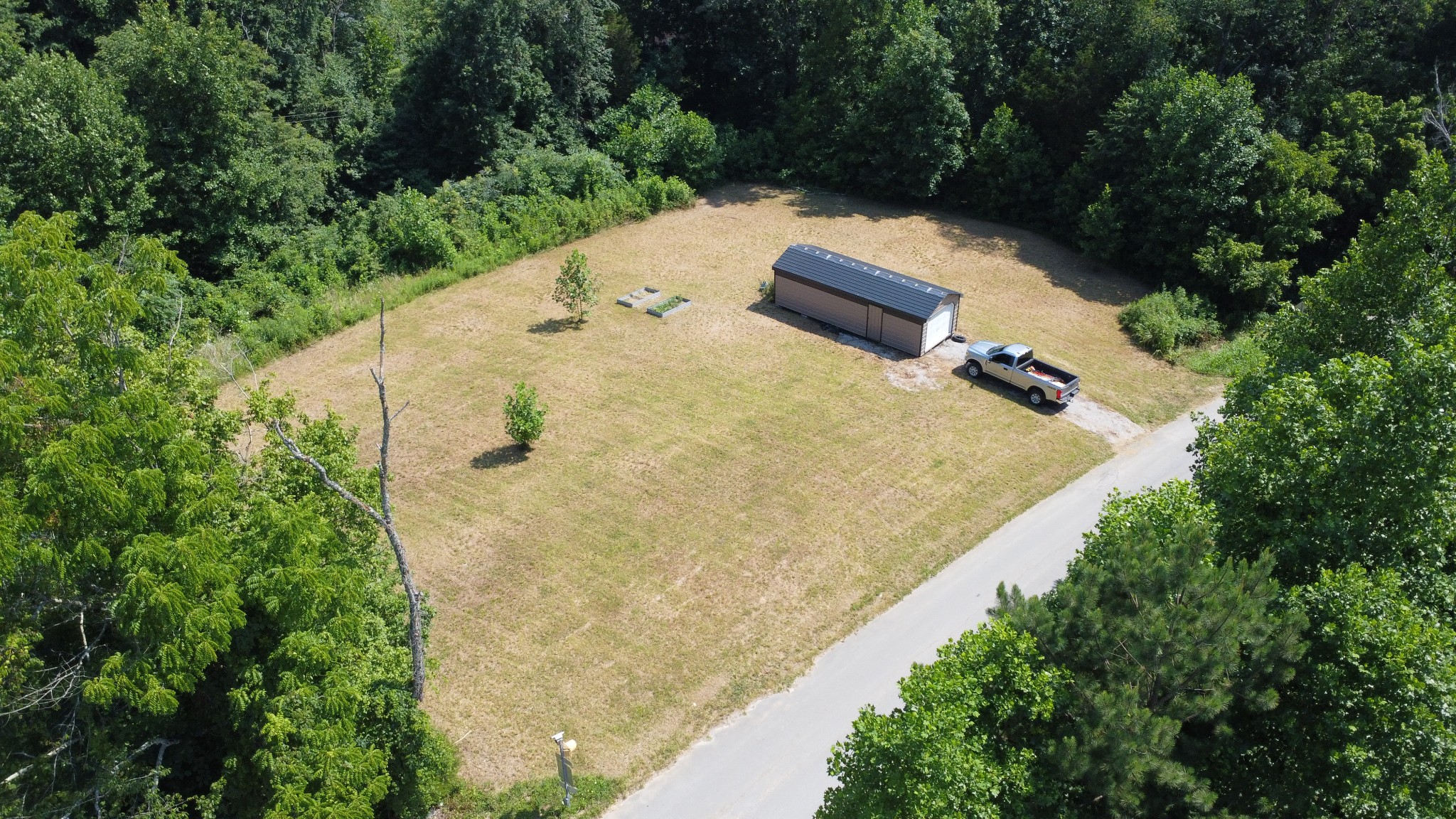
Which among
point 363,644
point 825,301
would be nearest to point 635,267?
point 825,301

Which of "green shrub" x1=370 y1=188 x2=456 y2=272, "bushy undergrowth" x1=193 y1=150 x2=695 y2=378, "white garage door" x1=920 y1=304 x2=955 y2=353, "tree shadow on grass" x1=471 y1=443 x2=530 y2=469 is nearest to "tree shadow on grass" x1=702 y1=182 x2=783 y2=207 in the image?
"bushy undergrowth" x1=193 y1=150 x2=695 y2=378

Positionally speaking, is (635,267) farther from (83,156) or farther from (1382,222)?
(1382,222)

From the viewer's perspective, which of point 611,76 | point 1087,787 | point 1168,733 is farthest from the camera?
point 611,76

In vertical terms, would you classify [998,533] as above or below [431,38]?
below

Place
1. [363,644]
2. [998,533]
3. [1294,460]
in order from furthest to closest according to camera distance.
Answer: [998,533] → [363,644] → [1294,460]

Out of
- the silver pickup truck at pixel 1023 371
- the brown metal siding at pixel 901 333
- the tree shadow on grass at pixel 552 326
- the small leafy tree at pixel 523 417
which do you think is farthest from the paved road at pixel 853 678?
the tree shadow on grass at pixel 552 326

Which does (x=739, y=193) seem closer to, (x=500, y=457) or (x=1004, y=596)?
(x=500, y=457)

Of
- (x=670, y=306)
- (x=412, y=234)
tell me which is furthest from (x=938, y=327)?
(x=412, y=234)
